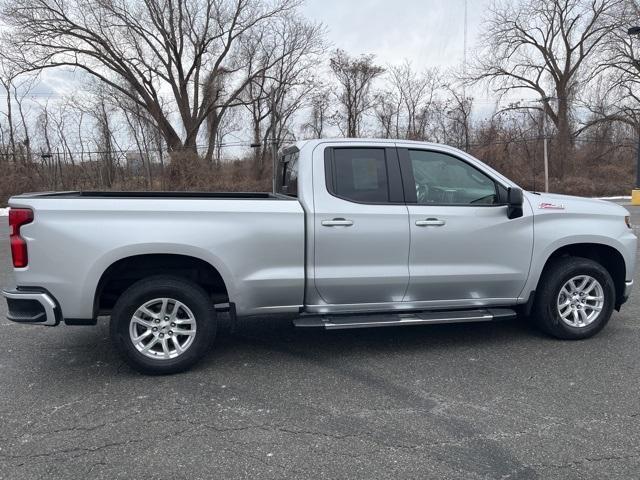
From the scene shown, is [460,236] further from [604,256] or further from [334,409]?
[334,409]

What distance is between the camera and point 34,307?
13.0 ft

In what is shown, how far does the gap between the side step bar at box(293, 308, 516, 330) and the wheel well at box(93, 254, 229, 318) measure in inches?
32.3

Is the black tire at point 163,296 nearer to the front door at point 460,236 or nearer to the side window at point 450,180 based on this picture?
the front door at point 460,236

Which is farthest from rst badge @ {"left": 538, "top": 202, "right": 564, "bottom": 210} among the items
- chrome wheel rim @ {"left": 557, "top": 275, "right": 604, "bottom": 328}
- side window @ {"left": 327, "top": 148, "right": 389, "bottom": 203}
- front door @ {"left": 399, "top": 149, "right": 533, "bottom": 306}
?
side window @ {"left": 327, "top": 148, "right": 389, "bottom": 203}

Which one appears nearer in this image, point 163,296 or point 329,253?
point 163,296

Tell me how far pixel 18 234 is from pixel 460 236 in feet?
11.9

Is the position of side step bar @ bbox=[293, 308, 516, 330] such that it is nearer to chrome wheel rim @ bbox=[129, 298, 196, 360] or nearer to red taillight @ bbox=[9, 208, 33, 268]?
chrome wheel rim @ bbox=[129, 298, 196, 360]

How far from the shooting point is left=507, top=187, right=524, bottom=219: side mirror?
455 cm

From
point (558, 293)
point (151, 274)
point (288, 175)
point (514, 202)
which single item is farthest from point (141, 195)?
point (558, 293)

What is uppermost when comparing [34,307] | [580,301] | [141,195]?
[141,195]

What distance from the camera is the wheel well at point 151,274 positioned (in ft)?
13.7

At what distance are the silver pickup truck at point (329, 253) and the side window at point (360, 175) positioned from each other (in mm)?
12

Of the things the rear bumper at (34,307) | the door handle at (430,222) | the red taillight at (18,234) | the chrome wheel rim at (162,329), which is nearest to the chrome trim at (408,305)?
the door handle at (430,222)

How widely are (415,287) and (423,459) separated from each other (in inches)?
73.8
